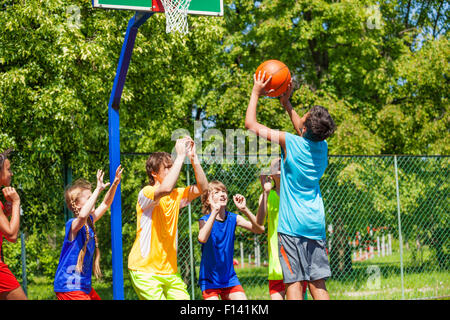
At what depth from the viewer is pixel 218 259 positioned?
4.71 metres

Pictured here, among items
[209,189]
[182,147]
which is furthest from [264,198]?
[182,147]

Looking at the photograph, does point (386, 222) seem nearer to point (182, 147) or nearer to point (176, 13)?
point (176, 13)

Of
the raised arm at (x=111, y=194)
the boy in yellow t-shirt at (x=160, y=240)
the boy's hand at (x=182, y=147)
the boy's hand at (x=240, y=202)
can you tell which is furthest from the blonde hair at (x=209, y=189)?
the raised arm at (x=111, y=194)

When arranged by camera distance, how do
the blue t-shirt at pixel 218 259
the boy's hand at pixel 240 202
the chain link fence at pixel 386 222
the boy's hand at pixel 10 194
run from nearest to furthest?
the boy's hand at pixel 10 194
the blue t-shirt at pixel 218 259
the boy's hand at pixel 240 202
the chain link fence at pixel 386 222

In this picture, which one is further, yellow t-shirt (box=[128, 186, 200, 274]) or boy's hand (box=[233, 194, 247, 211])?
boy's hand (box=[233, 194, 247, 211])

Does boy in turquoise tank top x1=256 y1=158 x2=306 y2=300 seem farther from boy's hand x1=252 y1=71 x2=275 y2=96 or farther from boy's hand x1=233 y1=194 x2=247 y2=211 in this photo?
boy's hand x1=252 y1=71 x2=275 y2=96

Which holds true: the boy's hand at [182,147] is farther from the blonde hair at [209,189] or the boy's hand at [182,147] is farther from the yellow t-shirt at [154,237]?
the blonde hair at [209,189]

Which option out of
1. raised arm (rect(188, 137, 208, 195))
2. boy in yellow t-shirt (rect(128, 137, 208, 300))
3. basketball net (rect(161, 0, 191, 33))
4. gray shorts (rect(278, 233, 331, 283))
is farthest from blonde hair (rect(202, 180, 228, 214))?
basketball net (rect(161, 0, 191, 33))

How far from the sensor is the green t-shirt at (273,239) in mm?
4852

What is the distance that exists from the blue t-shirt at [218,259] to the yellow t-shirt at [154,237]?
64 centimetres

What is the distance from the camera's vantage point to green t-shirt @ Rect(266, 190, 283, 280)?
15.9 ft

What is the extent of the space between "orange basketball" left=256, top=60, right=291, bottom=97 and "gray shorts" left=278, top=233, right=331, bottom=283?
1306 millimetres

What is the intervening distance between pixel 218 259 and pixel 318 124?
1.57m

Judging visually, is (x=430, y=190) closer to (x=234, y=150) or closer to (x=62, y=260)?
(x=234, y=150)
